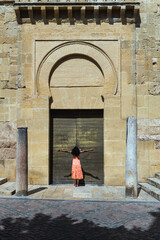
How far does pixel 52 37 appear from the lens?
11.6 m

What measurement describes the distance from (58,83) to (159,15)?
5.78 meters

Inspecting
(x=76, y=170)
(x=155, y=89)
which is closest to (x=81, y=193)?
(x=76, y=170)

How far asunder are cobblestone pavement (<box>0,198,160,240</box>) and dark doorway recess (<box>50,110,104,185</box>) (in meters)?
3.15

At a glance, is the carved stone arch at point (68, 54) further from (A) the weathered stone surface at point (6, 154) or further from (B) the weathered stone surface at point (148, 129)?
(A) the weathered stone surface at point (6, 154)

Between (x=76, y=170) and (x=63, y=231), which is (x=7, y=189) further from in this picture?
(x=63, y=231)

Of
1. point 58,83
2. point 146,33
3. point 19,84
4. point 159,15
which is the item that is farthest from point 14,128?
point 159,15

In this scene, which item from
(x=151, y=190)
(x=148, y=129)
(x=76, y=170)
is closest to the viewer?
(x=151, y=190)

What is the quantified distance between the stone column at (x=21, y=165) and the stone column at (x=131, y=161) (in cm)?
384

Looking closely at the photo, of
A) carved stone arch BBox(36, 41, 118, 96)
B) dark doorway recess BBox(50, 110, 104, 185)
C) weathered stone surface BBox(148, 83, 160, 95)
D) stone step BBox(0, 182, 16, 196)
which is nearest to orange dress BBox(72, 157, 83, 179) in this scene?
dark doorway recess BBox(50, 110, 104, 185)

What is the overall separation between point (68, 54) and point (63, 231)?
804 cm

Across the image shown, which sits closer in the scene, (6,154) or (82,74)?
(6,154)

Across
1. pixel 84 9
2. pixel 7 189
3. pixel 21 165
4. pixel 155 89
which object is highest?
pixel 84 9

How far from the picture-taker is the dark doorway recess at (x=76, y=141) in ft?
38.4

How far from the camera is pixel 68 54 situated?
→ 458 inches
